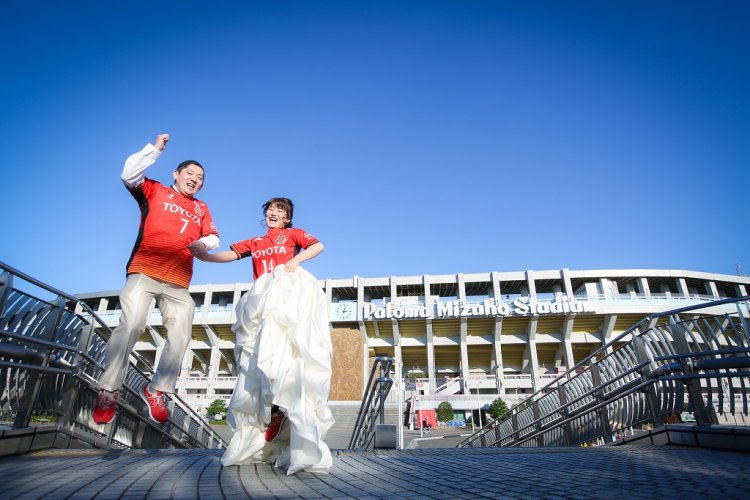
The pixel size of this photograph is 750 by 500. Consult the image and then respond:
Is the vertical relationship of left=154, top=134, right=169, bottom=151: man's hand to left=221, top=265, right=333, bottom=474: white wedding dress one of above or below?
above

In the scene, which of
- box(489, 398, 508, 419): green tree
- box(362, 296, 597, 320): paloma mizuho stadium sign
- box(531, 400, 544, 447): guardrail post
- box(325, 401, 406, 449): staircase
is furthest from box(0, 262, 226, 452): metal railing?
box(362, 296, 597, 320): paloma mizuho stadium sign

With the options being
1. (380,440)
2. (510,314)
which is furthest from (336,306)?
(380,440)

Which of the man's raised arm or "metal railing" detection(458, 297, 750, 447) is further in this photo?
"metal railing" detection(458, 297, 750, 447)

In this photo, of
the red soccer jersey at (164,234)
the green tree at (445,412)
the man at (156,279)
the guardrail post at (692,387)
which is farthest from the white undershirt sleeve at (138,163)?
the green tree at (445,412)

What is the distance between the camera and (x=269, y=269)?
9.76ft

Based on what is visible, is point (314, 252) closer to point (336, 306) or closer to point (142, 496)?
point (142, 496)

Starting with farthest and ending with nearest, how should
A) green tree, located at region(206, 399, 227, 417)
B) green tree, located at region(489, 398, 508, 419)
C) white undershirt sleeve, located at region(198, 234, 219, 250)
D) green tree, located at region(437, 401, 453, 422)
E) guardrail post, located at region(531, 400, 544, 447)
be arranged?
1. green tree, located at region(437, 401, 453, 422)
2. green tree, located at region(206, 399, 227, 417)
3. green tree, located at region(489, 398, 508, 419)
4. guardrail post, located at region(531, 400, 544, 447)
5. white undershirt sleeve, located at region(198, 234, 219, 250)

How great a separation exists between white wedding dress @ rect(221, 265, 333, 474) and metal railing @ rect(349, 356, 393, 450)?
2307 millimetres

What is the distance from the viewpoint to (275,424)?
2.25 m

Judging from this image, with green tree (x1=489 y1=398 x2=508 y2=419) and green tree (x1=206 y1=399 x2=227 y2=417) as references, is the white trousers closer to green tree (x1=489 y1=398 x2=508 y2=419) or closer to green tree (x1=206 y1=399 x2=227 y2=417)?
green tree (x1=489 y1=398 x2=508 y2=419)

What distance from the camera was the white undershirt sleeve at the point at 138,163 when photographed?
306 cm

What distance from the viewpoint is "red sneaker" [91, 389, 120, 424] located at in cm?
295

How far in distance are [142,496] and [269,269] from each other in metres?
1.68

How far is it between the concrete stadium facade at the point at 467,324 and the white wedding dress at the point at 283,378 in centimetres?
2074
